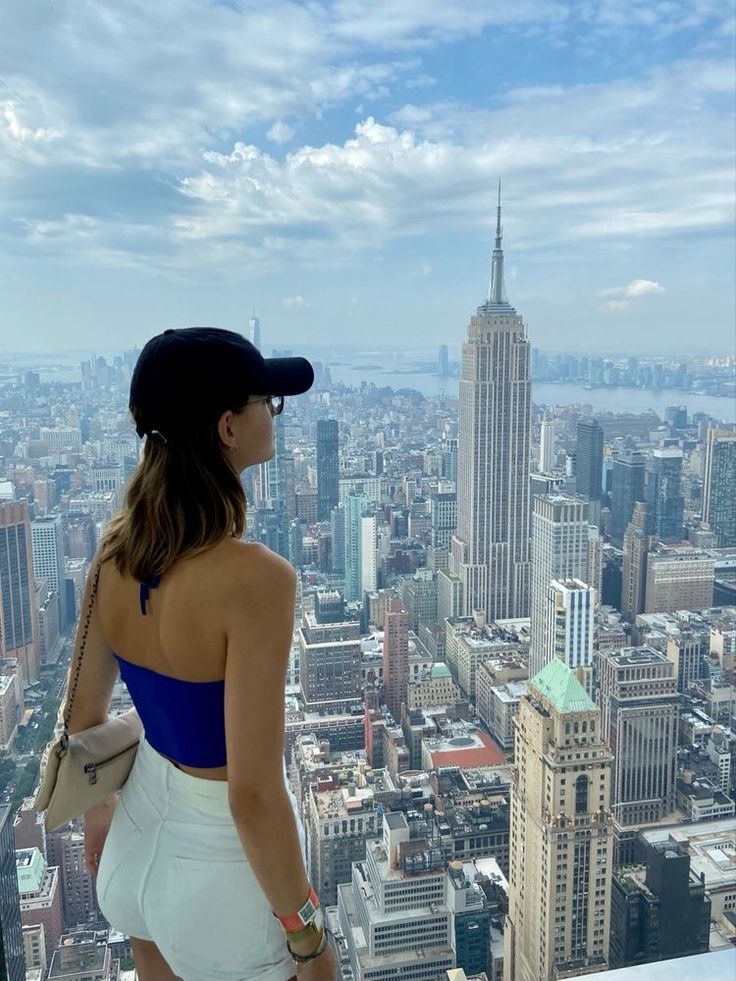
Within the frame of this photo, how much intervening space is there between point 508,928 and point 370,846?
1.32ft

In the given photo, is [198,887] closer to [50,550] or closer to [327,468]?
[50,550]

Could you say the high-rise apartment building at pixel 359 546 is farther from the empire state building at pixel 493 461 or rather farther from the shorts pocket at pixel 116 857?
the shorts pocket at pixel 116 857

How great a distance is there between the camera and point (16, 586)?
1855mm

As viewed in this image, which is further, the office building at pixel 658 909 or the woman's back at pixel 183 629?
the office building at pixel 658 909

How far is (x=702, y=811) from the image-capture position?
2.69 meters

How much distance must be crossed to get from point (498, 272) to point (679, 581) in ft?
5.74

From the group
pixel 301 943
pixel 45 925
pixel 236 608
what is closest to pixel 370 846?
pixel 45 925

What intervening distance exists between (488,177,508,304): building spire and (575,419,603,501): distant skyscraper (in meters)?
0.81

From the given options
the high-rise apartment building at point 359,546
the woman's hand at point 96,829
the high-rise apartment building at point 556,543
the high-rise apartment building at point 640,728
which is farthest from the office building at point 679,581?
the woman's hand at point 96,829

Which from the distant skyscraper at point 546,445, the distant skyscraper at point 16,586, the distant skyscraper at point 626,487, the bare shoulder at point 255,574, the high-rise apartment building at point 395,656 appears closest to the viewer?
the bare shoulder at point 255,574

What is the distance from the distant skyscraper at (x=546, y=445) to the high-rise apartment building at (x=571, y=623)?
1.13 m

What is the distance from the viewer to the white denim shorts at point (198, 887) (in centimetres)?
59

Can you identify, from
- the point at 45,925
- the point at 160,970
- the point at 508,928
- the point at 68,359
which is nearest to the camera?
the point at 160,970

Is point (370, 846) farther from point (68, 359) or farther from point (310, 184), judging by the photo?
point (310, 184)
